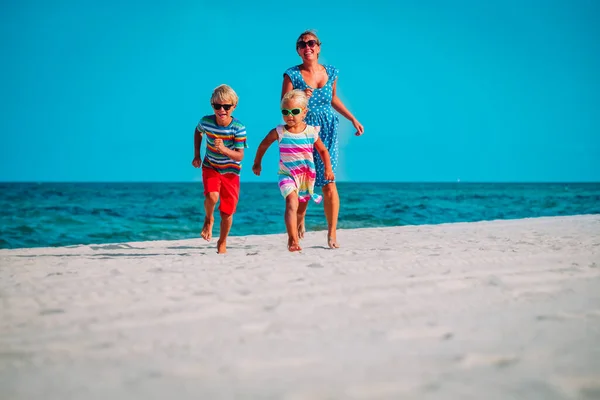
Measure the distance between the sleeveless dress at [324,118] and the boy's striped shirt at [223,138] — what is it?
65cm

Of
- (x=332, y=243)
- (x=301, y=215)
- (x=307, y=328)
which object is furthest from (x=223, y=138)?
(x=307, y=328)

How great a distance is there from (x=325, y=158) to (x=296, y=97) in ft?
2.04

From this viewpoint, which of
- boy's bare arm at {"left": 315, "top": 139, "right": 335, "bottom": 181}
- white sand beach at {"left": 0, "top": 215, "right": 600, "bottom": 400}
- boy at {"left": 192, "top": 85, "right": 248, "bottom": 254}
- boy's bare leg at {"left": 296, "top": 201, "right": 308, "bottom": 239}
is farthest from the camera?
boy's bare leg at {"left": 296, "top": 201, "right": 308, "bottom": 239}

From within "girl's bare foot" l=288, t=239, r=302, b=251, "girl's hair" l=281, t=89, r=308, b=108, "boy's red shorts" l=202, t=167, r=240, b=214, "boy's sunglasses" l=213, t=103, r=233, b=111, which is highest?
"girl's hair" l=281, t=89, r=308, b=108

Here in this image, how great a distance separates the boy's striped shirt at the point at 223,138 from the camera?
4973 mm

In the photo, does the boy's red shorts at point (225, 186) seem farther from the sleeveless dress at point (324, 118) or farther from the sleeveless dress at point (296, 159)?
the sleeveless dress at point (324, 118)

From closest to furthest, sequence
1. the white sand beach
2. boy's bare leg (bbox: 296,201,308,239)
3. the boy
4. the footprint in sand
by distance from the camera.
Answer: the white sand beach → the footprint in sand → the boy → boy's bare leg (bbox: 296,201,308,239)

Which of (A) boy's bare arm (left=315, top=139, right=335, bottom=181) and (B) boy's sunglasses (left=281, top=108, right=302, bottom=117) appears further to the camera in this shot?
(A) boy's bare arm (left=315, top=139, right=335, bottom=181)

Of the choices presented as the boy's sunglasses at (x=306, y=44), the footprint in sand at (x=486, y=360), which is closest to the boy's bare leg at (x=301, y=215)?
the boy's sunglasses at (x=306, y=44)

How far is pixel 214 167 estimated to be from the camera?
16.8 feet

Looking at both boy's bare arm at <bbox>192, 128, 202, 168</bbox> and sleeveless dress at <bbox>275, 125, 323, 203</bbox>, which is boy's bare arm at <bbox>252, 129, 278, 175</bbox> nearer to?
sleeveless dress at <bbox>275, 125, 323, 203</bbox>

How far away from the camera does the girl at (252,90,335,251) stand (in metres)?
4.79

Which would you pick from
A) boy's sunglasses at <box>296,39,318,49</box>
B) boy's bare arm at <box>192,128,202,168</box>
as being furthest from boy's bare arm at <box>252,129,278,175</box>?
boy's sunglasses at <box>296,39,318,49</box>

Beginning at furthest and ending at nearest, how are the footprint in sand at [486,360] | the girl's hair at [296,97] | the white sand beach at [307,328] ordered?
the girl's hair at [296,97] < the footprint in sand at [486,360] < the white sand beach at [307,328]
